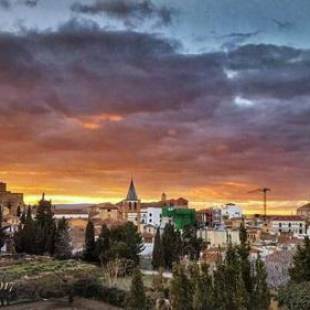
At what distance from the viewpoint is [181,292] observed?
64.6 feet

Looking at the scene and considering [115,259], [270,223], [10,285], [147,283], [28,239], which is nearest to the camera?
[10,285]

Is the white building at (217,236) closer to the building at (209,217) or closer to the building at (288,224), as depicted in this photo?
the building at (209,217)

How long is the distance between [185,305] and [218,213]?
53.0 m

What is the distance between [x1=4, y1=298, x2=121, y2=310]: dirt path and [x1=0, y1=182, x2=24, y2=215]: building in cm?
4392

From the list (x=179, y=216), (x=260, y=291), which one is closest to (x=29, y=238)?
(x=260, y=291)

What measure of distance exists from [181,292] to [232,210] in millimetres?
56319

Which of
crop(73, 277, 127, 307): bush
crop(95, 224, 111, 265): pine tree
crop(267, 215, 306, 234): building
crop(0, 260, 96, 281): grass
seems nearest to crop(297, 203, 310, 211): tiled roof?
crop(267, 215, 306, 234): building

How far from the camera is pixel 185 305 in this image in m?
19.5

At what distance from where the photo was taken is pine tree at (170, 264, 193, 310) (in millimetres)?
19531

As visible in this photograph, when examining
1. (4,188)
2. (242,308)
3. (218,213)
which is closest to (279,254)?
(242,308)

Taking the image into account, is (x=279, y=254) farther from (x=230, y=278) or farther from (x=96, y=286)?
(x=230, y=278)

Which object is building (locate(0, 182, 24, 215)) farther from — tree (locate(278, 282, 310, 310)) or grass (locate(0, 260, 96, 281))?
tree (locate(278, 282, 310, 310))

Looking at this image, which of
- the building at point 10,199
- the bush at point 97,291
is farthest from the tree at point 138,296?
the building at point 10,199

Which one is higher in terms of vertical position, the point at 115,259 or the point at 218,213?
the point at 218,213
